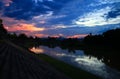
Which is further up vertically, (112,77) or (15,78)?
(15,78)

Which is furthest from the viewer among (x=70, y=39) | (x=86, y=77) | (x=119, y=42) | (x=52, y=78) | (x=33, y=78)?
(x=70, y=39)

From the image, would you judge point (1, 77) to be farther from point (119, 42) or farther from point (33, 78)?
point (119, 42)

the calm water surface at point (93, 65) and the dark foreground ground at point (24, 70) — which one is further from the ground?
the dark foreground ground at point (24, 70)

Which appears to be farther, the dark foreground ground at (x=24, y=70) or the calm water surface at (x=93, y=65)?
the calm water surface at (x=93, y=65)

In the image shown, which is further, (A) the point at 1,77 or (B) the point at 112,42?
(B) the point at 112,42

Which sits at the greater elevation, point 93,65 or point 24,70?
point 24,70

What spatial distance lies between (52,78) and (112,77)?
43.1ft

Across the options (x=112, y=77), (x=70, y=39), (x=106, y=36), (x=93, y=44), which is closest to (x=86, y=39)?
(x=93, y=44)

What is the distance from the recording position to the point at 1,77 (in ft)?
37.1

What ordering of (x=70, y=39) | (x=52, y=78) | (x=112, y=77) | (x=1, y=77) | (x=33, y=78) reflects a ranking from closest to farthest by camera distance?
(x=1, y=77)
(x=33, y=78)
(x=52, y=78)
(x=112, y=77)
(x=70, y=39)

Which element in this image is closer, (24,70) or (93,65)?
(24,70)

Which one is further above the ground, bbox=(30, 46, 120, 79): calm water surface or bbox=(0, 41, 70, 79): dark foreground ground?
bbox=(0, 41, 70, 79): dark foreground ground

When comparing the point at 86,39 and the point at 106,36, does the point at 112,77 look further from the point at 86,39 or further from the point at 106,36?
the point at 86,39

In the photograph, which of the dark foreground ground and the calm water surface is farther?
the calm water surface
